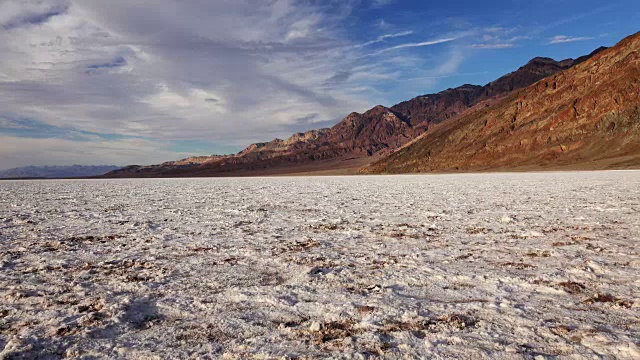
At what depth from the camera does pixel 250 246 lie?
250 inches

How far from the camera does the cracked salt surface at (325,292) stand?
2.87 meters

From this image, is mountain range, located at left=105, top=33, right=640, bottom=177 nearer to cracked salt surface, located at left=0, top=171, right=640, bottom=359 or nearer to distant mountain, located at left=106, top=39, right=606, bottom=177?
distant mountain, located at left=106, top=39, right=606, bottom=177

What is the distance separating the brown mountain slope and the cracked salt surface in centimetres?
6074

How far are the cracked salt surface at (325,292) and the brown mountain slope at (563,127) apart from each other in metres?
60.7

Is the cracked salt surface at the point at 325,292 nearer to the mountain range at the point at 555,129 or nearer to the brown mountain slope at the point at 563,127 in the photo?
the brown mountain slope at the point at 563,127

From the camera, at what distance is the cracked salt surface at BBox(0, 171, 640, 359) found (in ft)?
9.41

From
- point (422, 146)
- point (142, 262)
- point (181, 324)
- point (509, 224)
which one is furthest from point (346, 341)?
point (422, 146)

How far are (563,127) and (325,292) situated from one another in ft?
260

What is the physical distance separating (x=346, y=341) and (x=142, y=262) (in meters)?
3.42

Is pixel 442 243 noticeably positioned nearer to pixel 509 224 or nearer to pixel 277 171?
pixel 509 224

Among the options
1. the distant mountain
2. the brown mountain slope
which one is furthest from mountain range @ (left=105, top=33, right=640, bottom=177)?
the distant mountain

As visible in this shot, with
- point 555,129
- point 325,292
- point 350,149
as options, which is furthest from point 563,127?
point 350,149

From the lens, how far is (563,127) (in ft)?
233

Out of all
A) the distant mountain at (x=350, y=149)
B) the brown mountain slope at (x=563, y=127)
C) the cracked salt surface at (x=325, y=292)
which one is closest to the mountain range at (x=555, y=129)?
the brown mountain slope at (x=563, y=127)
